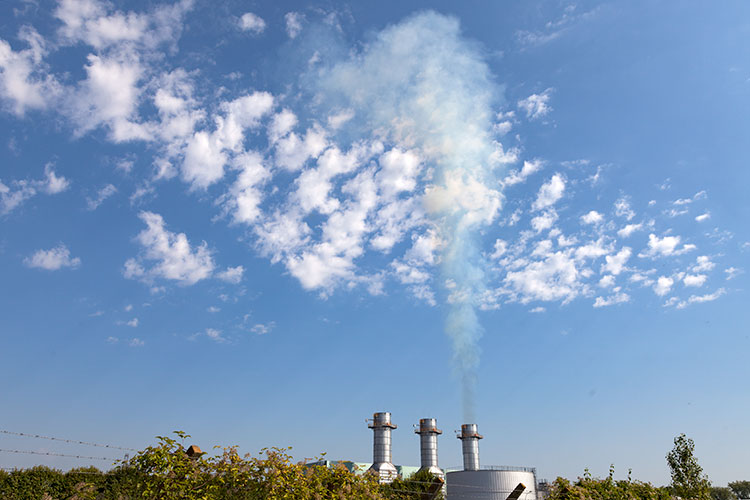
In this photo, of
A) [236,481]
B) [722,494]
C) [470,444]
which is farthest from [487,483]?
[722,494]

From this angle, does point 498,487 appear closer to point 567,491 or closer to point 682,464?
point 682,464

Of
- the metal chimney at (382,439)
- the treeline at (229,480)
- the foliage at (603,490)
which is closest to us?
the treeline at (229,480)

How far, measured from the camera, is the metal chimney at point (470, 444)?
7100 centimetres

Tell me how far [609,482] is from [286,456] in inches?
548

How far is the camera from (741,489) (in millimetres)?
107562

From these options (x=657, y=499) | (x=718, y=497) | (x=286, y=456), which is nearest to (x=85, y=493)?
(x=286, y=456)

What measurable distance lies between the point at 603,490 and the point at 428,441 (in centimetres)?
5722

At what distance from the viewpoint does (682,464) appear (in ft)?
162

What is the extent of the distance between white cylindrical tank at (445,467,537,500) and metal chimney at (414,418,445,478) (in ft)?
56.3

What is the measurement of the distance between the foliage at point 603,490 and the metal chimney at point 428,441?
54.5m

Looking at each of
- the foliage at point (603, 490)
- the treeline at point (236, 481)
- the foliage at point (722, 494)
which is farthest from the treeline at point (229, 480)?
the foliage at point (722, 494)

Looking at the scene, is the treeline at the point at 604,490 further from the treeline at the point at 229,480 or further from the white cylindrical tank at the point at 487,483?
the white cylindrical tank at the point at 487,483

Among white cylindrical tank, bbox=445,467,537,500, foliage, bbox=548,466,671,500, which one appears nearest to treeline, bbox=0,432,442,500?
foliage, bbox=548,466,671,500

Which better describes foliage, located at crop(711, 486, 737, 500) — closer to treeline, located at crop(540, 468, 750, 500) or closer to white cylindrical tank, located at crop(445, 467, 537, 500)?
white cylindrical tank, located at crop(445, 467, 537, 500)
